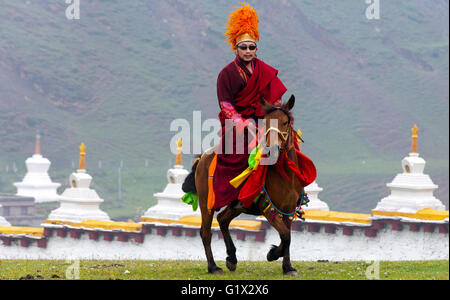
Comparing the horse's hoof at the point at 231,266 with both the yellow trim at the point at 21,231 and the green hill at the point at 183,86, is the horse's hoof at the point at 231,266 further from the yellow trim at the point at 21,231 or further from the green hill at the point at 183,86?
the green hill at the point at 183,86

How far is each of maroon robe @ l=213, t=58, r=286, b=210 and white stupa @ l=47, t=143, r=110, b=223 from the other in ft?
50.3

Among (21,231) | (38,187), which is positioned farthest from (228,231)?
(38,187)

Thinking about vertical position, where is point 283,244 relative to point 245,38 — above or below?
below

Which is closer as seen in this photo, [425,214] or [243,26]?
[243,26]

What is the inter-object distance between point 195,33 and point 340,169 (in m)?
41.3

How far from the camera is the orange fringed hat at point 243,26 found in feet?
33.8

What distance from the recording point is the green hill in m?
107

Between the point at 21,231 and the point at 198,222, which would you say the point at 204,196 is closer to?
the point at 198,222

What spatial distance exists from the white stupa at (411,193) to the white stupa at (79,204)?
8.35 meters

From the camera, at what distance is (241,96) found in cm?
1017

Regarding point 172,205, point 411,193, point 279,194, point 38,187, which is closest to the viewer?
point 279,194

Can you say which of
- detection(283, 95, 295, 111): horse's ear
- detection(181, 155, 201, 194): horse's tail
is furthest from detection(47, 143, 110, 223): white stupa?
detection(283, 95, 295, 111): horse's ear

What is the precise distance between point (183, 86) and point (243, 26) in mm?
119478

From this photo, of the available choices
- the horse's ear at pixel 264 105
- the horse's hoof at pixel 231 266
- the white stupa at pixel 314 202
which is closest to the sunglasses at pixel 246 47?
the horse's ear at pixel 264 105
